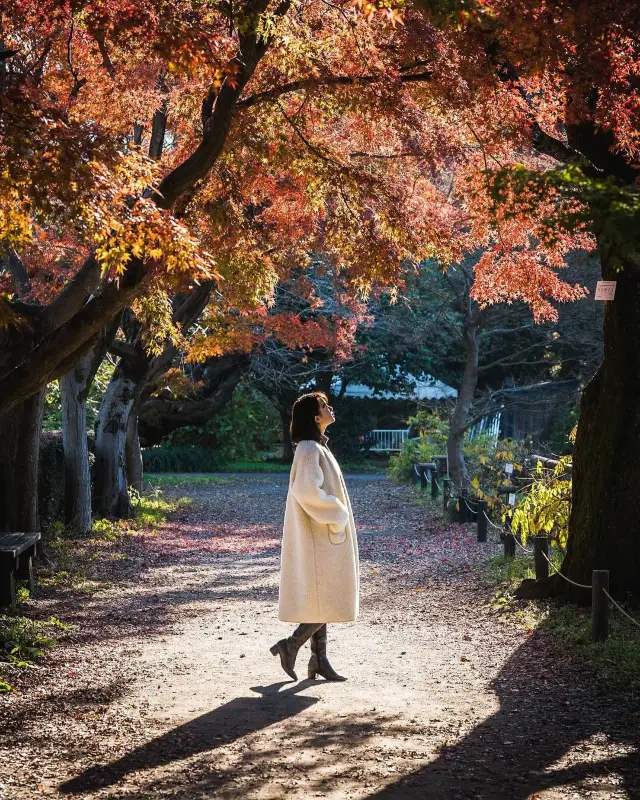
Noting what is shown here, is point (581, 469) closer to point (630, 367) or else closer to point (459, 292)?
point (630, 367)

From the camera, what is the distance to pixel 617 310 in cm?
955

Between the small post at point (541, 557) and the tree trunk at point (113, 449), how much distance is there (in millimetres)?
10530

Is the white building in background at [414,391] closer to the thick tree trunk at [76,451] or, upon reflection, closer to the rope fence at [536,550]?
the rope fence at [536,550]

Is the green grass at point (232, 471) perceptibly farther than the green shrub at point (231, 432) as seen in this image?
No

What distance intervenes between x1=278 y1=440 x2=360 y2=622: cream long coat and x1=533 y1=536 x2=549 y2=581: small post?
3604 mm

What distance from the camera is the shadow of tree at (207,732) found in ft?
17.4

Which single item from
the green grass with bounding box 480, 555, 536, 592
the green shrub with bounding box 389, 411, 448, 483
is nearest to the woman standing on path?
the green grass with bounding box 480, 555, 536, 592

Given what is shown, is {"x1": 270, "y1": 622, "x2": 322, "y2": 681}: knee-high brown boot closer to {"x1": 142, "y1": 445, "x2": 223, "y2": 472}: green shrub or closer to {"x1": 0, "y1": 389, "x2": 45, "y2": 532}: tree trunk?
{"x1": 0, "y1": 389, "x2": 45, "y2": 532}: tree trunk

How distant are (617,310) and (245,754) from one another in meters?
5.74

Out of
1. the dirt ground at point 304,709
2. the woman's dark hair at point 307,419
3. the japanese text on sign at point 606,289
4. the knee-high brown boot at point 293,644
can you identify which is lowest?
the dirt ground at point 304,709

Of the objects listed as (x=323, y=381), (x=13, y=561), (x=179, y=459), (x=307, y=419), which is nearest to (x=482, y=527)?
(x=13, y=561)

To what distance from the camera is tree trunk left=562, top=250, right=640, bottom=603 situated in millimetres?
9484

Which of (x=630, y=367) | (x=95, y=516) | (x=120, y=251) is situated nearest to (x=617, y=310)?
(x=630, y=367)

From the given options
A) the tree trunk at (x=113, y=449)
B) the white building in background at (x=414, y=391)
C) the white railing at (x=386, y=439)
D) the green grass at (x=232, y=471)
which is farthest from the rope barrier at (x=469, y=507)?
the white railing at (x=386, y=439)
